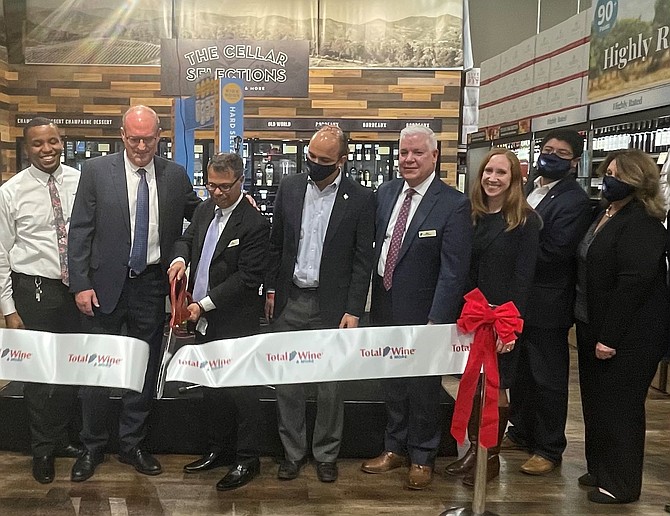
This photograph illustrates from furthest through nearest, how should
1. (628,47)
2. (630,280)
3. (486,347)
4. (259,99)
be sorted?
(259,99) < (628,47) < (630,280) < (486,347)

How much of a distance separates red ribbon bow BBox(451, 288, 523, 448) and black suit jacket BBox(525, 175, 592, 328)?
64 centimetres

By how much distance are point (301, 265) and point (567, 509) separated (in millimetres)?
1684

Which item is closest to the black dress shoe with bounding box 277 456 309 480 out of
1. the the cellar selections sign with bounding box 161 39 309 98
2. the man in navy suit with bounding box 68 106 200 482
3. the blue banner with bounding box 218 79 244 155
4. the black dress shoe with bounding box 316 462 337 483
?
the black dress shoe with bounding box 316 462 337 483

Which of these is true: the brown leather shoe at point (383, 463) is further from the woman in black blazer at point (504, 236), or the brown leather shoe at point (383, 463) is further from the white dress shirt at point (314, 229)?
the white dress shirt at point (314, 229)

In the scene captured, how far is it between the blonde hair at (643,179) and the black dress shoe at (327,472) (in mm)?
1909

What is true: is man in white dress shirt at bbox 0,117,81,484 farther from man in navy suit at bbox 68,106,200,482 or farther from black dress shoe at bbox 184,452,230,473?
black dress shoe at bbox 184,452,230,473

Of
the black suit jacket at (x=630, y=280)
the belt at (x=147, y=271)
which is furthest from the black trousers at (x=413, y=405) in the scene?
the belt at (x=147, y=271)

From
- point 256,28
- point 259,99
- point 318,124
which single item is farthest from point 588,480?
point 256,28

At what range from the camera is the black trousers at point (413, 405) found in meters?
3.31

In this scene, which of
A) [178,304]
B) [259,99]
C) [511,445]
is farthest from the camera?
[259,99]

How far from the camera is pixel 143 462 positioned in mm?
3469

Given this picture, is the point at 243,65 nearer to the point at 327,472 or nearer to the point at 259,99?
the point at 259,99

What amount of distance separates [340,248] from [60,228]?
1349mm

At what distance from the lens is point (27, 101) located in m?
9.77
